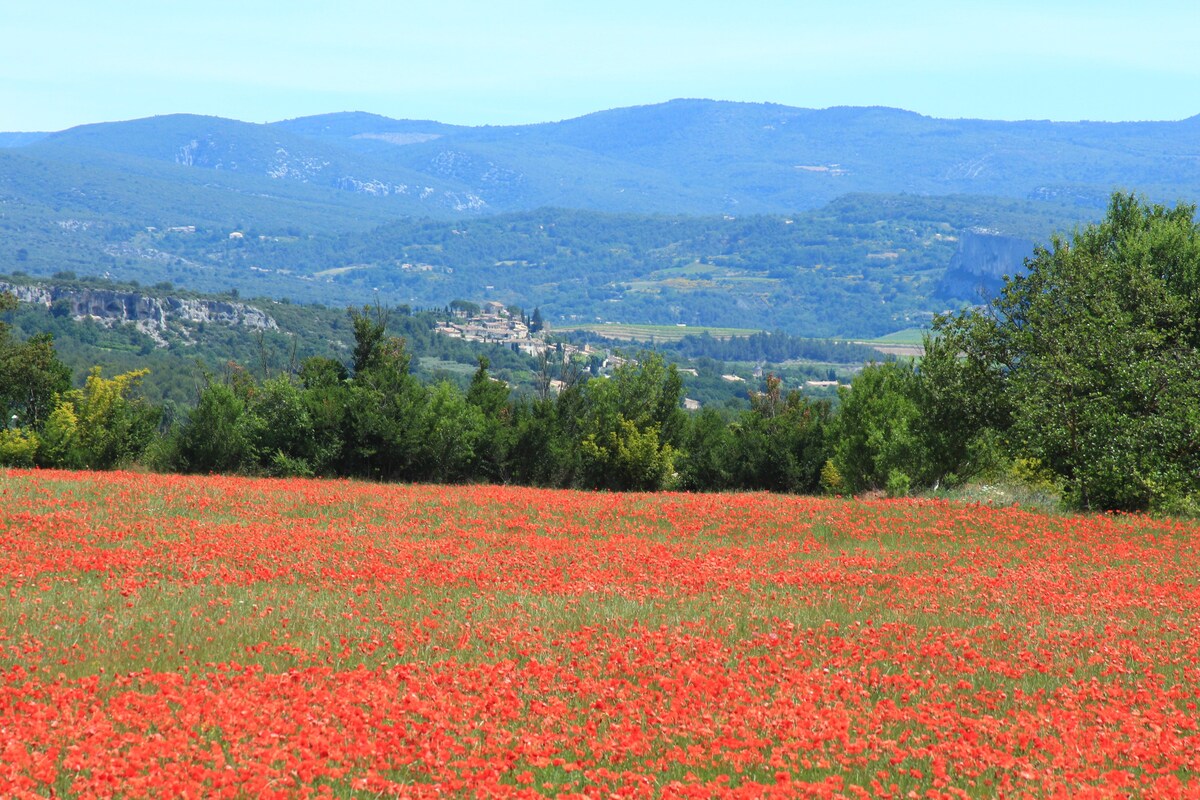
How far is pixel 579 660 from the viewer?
42.7 feet

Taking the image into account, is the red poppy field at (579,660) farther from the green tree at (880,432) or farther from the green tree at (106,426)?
the green tree at (106,426)

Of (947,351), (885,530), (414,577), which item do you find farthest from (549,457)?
(414,577)

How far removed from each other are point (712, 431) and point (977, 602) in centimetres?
4581

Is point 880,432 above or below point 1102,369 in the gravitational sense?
below

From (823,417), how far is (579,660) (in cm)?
5574

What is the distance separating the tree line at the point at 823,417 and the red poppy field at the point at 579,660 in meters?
5.66

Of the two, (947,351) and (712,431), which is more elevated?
(947,351)

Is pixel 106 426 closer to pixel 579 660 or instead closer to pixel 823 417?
pixel 823 417

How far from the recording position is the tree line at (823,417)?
95.9 ft

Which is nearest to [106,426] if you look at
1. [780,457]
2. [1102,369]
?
[780,457]

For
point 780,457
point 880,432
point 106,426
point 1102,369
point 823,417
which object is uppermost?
point 1102,369

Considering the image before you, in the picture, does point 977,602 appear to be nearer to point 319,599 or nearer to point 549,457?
point 319,599

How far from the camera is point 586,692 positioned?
11609 mm

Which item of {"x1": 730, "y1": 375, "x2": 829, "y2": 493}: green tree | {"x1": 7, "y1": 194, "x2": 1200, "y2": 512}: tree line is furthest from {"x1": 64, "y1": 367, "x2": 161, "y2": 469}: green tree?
{"x1": 730, "y1": 375, "x2": 829, "y2": 493}: green tree
